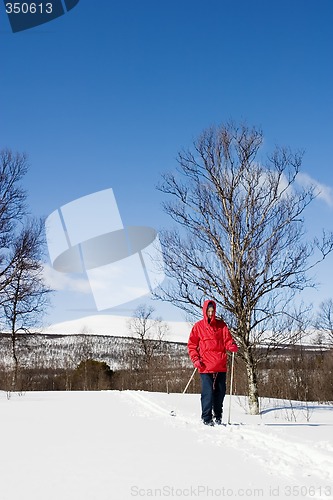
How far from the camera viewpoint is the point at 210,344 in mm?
6934

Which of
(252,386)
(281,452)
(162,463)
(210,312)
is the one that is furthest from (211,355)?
(252,386)

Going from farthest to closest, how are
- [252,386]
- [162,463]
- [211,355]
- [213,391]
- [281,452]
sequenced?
[252,386], [211,355], [213,391], [281,452], [162,463]

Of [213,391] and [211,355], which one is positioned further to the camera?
[211,355]

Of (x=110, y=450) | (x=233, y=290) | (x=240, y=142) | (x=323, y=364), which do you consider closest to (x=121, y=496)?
(x=110, y=450)

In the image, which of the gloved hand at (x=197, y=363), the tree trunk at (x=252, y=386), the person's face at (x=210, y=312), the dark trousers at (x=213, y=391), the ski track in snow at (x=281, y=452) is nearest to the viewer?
the ski track in snow at (x=281, y=452)

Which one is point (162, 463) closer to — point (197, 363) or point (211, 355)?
point (197, 363)

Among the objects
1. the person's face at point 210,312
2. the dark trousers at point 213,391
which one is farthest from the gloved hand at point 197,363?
the person's face at point 210,312

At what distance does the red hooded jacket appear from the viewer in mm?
6820

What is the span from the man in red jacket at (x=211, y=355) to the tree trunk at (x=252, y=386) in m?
4.12

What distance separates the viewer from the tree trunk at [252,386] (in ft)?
34.9

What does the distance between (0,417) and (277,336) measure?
24.1 feet

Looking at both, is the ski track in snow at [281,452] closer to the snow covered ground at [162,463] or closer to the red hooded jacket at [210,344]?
the snow covered ground at [162,463]

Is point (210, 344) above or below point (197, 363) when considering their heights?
above

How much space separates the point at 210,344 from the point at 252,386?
4598 mm
